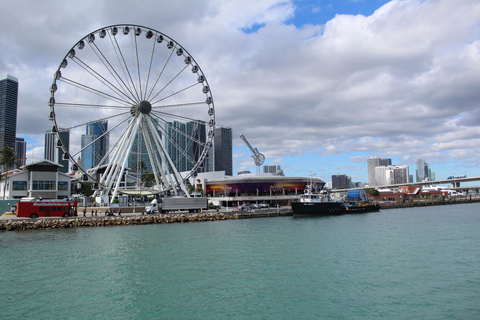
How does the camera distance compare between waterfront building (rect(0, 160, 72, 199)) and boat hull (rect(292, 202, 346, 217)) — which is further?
waterfront building (rect(0, 160, 72, 199))

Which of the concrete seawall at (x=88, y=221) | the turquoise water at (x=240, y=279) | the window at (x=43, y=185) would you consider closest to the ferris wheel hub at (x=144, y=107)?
the concrete seawall at (x=88, y=221)

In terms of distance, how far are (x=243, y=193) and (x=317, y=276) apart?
312 feet

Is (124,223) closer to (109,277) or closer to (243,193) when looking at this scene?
(109,277)

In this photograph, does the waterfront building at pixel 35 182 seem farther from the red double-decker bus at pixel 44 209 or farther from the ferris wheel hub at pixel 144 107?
the ferris wheel hub at pixel 144 107

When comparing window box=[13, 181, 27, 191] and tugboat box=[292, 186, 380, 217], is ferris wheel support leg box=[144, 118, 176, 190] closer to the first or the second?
tugboat box=[292, 186, 380, 217]

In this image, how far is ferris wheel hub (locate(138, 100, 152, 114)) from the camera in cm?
6184

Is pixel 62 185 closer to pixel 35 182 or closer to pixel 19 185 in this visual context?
pixel 35 182

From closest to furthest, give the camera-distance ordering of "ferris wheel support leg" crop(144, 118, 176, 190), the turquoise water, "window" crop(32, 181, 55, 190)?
the turquoise water → "ferris wheel support leg" crop(144, 118, 176, 190) → "window" crop(32, 181, 55, 190)

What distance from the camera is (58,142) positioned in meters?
56.4

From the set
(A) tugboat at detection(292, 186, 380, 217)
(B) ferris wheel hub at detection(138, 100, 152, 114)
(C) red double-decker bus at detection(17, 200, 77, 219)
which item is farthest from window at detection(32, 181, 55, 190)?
(A) tugboat at detection(292, 186, 380, 217)

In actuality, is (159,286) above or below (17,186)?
below

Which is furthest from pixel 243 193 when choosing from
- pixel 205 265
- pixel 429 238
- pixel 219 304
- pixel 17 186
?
pixel 219 304

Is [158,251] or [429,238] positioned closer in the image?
[158,251]

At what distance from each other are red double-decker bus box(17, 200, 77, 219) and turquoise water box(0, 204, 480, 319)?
20.2 meters
